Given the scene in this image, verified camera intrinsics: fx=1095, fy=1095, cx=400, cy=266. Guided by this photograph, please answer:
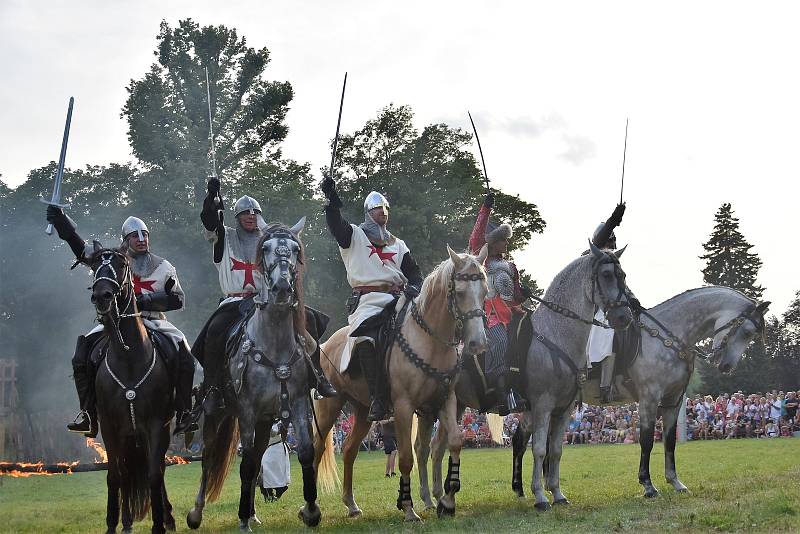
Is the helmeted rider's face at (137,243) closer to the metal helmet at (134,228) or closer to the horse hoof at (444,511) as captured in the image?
the metal helmet at (134,228)

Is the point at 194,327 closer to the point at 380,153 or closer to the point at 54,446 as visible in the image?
the point at 54,446

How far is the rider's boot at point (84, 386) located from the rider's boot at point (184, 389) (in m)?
0.90

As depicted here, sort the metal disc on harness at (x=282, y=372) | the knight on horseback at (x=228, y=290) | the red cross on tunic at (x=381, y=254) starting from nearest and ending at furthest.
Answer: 1. the metal disc on harness at (x=282, y=372)
2. the knight on horseback at (x=228, y=290)
3. the red cross on tunic at (x=381, y=254)

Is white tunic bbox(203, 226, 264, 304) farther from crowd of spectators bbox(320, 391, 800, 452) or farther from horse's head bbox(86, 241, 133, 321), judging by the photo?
crowd of spectators bbox(320, 391, 800, 452)

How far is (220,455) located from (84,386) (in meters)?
1.99

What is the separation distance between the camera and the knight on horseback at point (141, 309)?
11688 mm

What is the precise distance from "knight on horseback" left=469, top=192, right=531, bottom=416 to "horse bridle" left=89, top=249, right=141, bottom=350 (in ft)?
15.0

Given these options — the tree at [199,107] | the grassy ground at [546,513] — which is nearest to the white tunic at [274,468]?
the grassy ground at [546,513]

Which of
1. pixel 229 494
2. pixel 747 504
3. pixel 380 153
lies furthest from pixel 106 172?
pixel 747 504

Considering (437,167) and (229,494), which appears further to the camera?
(437,167)

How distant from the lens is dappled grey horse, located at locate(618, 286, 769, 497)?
1491cm

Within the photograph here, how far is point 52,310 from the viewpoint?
4288cm

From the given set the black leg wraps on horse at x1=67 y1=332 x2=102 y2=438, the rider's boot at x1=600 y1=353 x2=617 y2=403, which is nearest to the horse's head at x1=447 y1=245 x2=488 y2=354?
the black leg wraps on horse at x1=67 y1=332 x2=102 y2=438

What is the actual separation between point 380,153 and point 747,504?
4101cm
